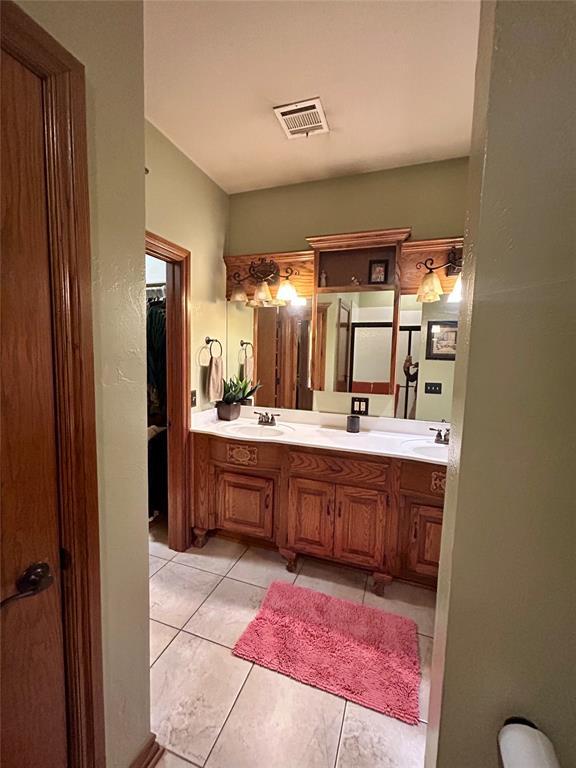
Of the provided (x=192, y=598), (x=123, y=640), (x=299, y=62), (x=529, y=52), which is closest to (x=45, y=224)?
(x=529, y=52)

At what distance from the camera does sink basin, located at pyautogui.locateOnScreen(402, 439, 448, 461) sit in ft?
6.50

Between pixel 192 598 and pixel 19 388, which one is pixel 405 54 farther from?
pixel 192 598

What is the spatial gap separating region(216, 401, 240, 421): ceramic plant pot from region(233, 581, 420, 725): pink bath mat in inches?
49.0

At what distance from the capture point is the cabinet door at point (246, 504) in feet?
7.22

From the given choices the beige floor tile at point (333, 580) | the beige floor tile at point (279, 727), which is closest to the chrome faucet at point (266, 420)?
the beige floor tile at point (333, 580)

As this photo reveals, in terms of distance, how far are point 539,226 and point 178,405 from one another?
84.2 inches

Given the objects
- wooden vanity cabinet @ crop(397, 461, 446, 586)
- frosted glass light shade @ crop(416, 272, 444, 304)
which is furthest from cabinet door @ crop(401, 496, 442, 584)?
frosted glass light shade @ crop(416, 272, 444, 304)

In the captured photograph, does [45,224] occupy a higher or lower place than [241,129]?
lower

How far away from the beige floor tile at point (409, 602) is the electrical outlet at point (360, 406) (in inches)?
43.9

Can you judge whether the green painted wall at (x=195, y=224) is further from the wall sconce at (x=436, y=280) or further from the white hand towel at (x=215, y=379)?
the wall sconce at (x=436, y=280)

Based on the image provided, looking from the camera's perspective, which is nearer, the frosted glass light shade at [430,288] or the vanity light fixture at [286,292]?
the frosted glass light shade at [430,288]

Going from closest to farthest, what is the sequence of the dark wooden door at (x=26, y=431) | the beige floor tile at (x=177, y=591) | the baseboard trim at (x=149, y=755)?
the dark wooden door at (x=26, y=431) → the baseboard trim at (x=149, y=755) → the beige floor tile at (x=177, y=591)

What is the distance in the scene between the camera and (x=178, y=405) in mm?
2250

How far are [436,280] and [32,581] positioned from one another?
7.82 ft
